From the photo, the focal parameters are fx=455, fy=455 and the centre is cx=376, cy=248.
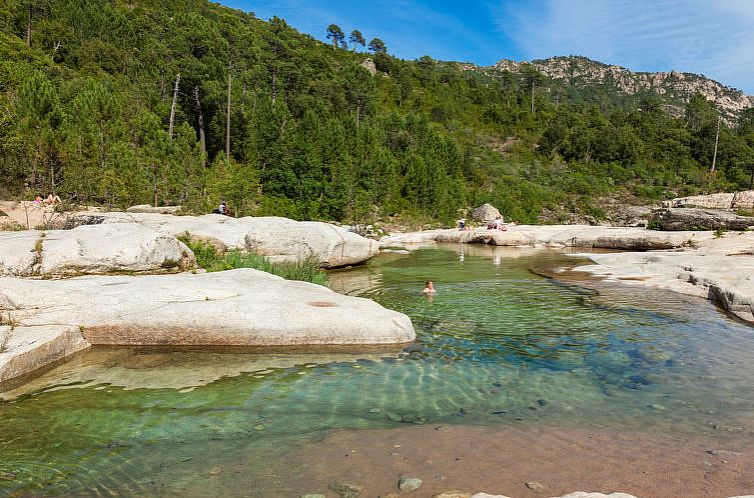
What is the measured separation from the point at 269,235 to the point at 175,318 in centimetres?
923

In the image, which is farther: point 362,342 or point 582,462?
point 362,342

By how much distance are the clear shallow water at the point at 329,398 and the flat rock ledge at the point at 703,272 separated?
5.40 ft

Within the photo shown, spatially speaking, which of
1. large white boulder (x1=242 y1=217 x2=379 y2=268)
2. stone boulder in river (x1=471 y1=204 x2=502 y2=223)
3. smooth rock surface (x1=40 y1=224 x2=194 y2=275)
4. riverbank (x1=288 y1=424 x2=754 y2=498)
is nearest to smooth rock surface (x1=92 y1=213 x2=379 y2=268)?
large white boulder (x1=242 y1=217 x2=379 y2=268)

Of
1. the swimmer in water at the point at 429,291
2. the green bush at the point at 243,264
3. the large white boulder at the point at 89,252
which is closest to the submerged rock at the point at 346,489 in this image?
the large white boulder at the point at 89,252

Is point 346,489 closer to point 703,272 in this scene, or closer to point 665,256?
point 703,272

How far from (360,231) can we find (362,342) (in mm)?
28881

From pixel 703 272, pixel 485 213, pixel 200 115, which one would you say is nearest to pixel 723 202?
pixel 703 272

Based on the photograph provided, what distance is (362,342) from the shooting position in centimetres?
870

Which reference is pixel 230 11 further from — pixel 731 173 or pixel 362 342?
pixel 362 342

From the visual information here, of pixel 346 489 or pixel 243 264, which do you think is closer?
pixel 346 489

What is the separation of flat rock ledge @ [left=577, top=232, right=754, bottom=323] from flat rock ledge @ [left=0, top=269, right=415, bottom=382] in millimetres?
8676

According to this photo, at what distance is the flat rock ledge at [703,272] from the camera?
11.6 metres

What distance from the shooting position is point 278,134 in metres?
47.1

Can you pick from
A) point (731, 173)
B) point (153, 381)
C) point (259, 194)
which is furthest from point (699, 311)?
point (731, 173)
